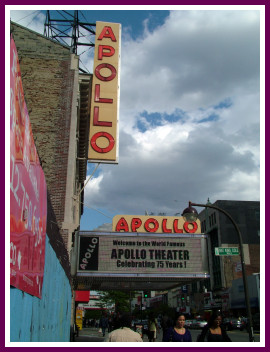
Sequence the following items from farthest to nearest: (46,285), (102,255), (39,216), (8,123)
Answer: (102,255)
(46,285)
(39,216)
(8,123)

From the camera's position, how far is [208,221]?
74250 millimetres

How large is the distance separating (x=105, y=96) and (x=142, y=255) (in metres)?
8.78

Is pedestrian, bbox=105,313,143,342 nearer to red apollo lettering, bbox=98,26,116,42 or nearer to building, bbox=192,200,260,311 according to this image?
red apollo lettering, bbox=98,26,116,42

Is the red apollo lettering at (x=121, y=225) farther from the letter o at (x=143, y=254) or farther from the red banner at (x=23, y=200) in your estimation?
the red banner at (x=23, y=200)

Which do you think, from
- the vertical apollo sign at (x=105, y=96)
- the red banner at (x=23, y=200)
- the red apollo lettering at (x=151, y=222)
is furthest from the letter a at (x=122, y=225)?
the red banner at (x=23, y=200)

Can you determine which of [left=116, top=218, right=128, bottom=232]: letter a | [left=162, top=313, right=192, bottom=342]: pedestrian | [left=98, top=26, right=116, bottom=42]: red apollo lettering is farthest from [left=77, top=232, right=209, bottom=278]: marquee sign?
[left=98, top=26, right=116, bottom=42]: red apollo lettering

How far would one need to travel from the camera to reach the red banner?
4191 mm

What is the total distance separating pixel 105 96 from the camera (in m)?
19.1

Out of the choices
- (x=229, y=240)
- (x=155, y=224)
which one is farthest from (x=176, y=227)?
(x=229, y=240)

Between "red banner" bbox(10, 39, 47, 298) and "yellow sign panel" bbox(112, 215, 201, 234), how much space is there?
60.9ft

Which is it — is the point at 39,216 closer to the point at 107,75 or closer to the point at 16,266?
the point at 16,266

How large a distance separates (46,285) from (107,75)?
14.9m

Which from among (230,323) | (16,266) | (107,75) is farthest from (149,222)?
(16,266)

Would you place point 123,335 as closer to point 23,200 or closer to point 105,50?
point 23,200
